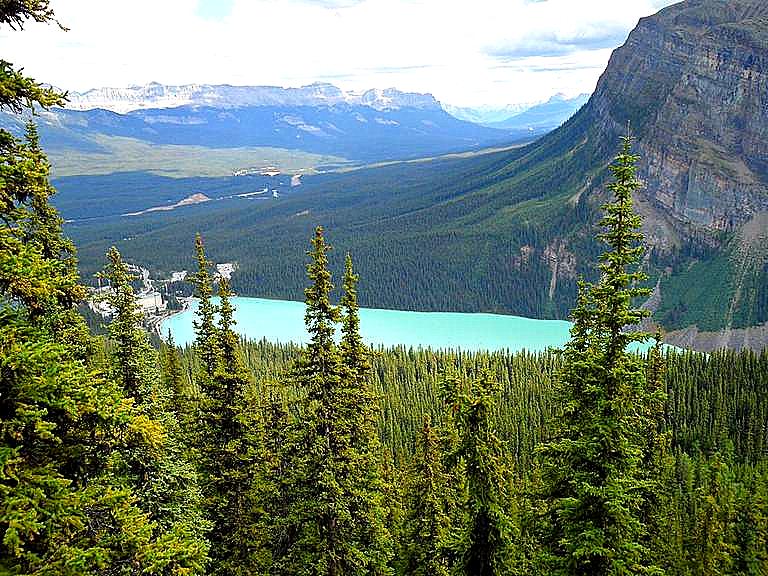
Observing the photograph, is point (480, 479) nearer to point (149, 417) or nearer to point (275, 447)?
point (149, 417)

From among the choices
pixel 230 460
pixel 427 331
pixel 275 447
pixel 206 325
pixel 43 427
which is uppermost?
pixel 43 427

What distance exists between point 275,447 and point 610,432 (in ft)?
60.2

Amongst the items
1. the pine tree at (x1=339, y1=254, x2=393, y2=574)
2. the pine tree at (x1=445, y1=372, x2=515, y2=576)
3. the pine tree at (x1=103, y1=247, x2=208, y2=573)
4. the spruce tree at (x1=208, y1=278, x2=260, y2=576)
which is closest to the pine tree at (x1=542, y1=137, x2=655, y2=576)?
the pine tree at (x1=445, y1=372, x2=515, y2=576)

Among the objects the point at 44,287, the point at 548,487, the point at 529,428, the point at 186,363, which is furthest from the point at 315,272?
the point at 186,363

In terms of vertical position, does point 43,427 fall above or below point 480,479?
above

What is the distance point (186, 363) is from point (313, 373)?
9367 centimetres

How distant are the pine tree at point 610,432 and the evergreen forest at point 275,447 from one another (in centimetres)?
5

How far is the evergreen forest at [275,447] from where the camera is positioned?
27.1ft

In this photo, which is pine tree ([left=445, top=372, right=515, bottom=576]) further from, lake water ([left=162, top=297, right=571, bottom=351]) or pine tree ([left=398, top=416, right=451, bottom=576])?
lake water ([left=162, top=297, right=571, bottom=351])

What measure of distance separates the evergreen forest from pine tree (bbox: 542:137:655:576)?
0.05 metres

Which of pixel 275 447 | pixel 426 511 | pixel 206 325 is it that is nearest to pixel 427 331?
pixel 275 447

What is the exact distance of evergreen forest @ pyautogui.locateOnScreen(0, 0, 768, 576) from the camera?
827cm

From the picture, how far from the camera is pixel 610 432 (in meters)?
14.4

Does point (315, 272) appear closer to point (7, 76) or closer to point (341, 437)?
point (341, 437)
